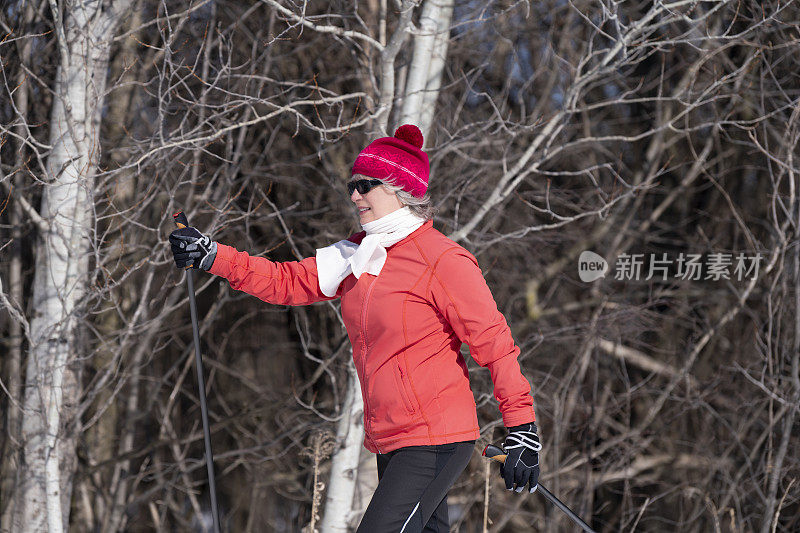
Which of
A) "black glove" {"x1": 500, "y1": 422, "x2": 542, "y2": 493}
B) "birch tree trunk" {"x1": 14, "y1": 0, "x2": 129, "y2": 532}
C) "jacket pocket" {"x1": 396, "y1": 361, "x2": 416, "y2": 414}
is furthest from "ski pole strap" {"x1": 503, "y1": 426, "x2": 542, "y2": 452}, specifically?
"birch tree trunk" {"x1": 14, "y1": 0, "x2": 129, "y2": 532}

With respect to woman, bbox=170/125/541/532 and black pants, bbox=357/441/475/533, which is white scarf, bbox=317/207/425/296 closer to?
woman, bbox=170/125/541/532

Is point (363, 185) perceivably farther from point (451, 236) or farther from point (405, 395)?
→ point (451, 236)

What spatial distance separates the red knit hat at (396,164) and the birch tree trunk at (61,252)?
1505 millimetres

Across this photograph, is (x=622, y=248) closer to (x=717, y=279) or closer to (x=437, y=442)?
(x=717, y=279)

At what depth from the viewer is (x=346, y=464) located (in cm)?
340

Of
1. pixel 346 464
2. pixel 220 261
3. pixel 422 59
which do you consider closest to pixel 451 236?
pixel 422 59

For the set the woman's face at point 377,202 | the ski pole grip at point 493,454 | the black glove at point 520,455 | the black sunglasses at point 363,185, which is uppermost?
the black sunglasses at point 363,185

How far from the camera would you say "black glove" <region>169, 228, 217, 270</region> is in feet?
7.21

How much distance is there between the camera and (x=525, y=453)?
1.94 meters

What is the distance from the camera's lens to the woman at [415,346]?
6.46 ft

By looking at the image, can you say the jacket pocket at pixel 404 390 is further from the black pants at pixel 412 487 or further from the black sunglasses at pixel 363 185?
the black sunglasses at pixel 363 185

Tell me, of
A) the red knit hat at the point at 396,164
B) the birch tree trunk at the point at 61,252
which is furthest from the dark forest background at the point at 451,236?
the red knit hat at the point at 396,164

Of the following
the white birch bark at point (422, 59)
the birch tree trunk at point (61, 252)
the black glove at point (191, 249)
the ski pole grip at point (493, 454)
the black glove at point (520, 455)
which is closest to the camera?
the black glove at point (520, 455)

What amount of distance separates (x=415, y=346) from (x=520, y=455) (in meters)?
0.40
